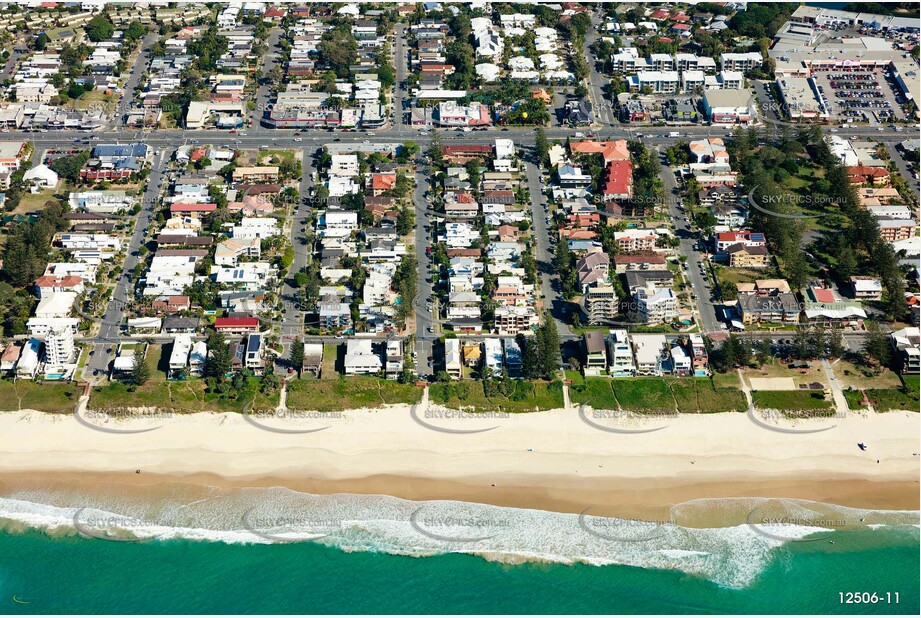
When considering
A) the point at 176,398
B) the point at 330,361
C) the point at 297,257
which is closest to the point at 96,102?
the point at 297,257

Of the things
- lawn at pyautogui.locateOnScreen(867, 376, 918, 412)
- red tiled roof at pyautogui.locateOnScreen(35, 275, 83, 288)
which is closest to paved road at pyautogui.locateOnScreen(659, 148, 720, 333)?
lawn at pyautogui.locateOnScreen(867, 376, 918, 412)

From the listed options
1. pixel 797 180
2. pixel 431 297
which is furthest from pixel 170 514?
pixel 797 180

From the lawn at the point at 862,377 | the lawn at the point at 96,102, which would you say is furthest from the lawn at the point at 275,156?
the lawn at the point at 862,377

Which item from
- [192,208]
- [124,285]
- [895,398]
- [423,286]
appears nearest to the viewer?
[895,398]

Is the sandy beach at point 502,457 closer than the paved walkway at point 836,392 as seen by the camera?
Yes

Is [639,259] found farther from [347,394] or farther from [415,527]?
[415,527]

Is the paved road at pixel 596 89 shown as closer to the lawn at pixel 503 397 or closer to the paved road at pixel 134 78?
the lawn at pixel 503 397
